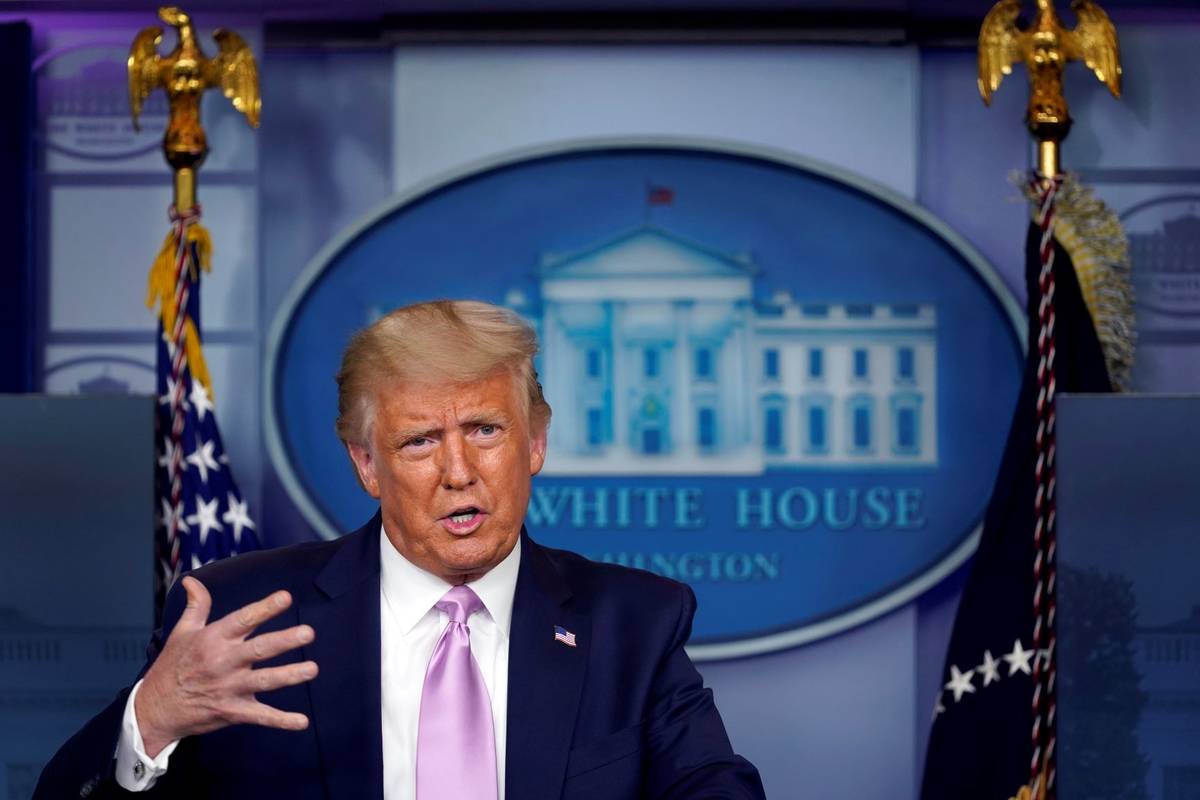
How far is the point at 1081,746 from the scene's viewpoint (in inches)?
115

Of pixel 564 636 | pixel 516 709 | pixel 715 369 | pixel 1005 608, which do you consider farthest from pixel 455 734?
pixel 715 369

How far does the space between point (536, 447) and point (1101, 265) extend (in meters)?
1.78

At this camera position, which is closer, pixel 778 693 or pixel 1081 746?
pixel 1081 746

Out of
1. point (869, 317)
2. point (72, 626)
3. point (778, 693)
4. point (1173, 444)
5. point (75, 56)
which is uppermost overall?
point (75, 56)

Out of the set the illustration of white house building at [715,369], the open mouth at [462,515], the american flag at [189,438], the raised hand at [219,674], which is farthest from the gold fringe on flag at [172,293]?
the raised hand at [219,674]

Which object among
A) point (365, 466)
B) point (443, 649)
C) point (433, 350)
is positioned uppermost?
point (433, 350)

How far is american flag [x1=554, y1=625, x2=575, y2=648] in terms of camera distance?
1.95m

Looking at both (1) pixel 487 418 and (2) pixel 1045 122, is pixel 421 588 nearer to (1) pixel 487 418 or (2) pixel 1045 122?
(1) pixel 487 418

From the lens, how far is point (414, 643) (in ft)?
6.34

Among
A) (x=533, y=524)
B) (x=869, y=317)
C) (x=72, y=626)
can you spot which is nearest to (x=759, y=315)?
(x=869, y=317)

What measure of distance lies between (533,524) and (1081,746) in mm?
1350

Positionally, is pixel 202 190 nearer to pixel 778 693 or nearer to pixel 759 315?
pixel 759 315

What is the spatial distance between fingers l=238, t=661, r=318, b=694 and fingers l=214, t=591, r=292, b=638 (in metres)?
0.05

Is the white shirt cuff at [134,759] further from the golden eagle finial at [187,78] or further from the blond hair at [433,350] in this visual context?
the golden eagle finial at [187,78]
